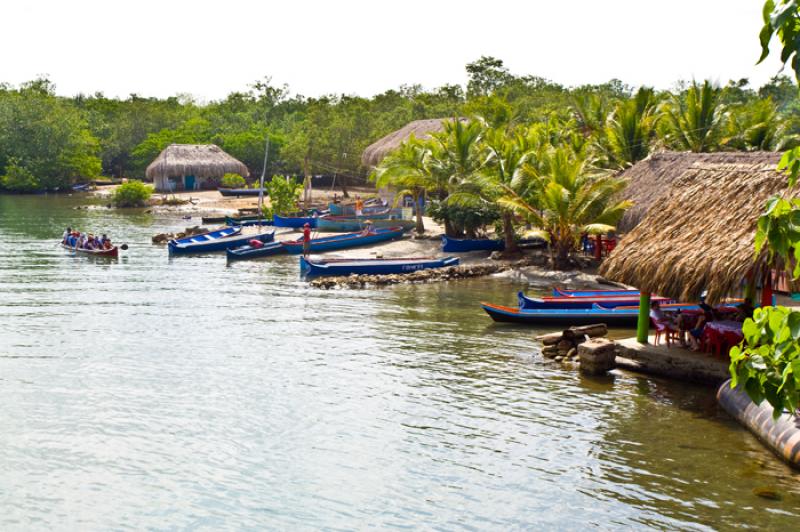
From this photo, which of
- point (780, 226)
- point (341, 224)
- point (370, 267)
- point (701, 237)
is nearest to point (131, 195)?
point (341, 224)

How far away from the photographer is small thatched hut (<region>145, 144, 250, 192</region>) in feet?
210

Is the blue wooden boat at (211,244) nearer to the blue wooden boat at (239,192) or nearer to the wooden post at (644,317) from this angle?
the wooden post at (644,317)

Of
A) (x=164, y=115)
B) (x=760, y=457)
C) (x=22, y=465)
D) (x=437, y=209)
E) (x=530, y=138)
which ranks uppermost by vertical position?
(x=164, y=115)

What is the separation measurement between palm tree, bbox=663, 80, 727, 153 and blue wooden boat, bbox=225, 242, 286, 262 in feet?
54.1

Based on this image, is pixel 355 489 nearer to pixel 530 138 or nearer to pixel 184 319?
pixel 184 319

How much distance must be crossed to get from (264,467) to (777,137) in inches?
1035

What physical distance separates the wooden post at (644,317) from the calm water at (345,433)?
1099mm

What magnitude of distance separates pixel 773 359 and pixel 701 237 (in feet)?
38.1

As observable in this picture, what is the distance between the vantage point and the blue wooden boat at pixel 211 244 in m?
36.3

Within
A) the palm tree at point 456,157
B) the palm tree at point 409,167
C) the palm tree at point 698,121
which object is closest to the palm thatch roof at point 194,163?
the palm tree at point 409,167

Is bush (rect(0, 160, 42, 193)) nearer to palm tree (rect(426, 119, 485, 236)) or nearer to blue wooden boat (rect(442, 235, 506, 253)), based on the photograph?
palm tree (rect(426, 119, 485, 236))

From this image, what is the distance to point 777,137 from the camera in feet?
105

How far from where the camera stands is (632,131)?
3316 cm

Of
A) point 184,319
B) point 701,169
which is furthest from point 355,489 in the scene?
point 184,319
